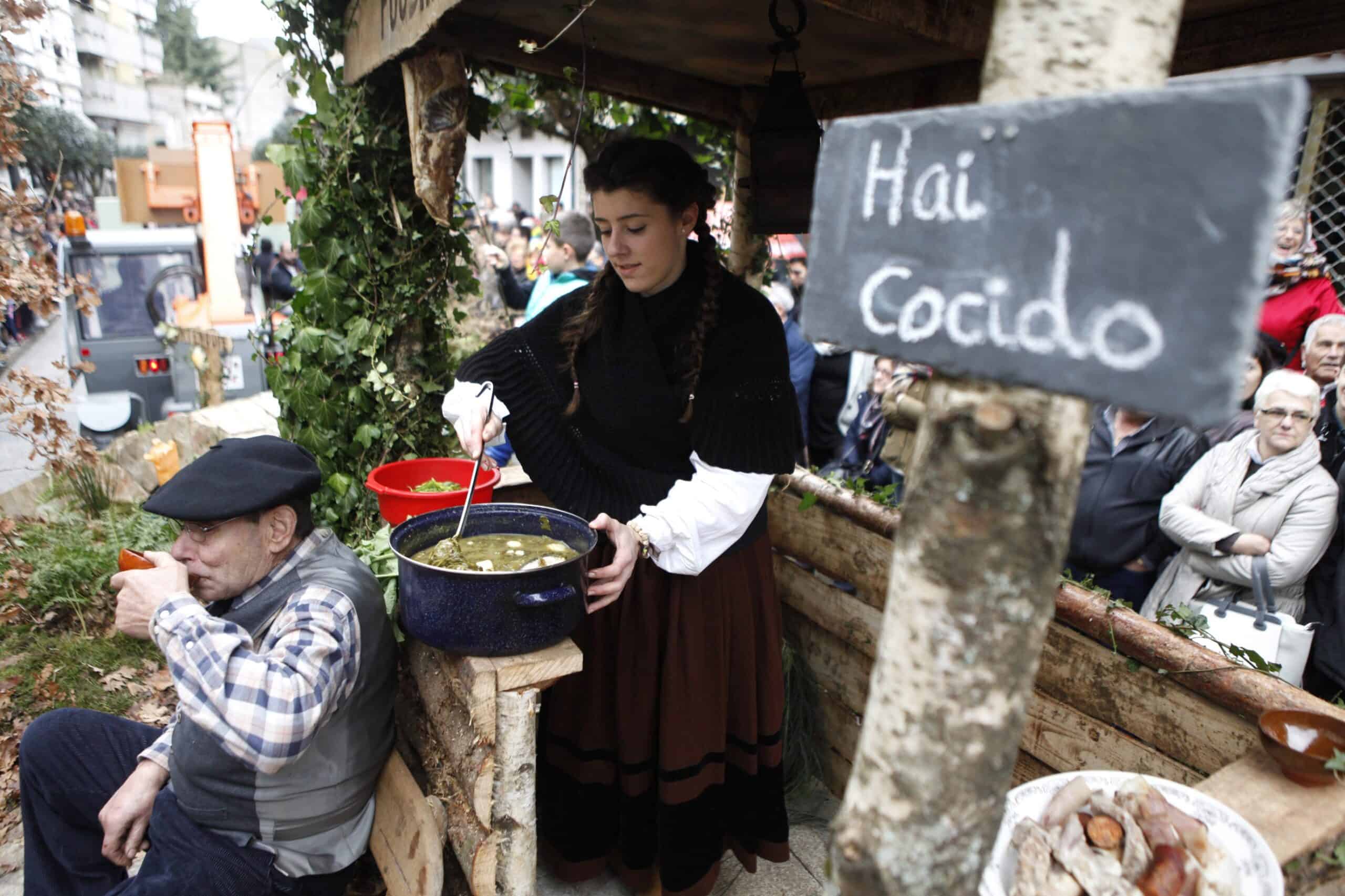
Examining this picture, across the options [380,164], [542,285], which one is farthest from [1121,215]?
[542,285]

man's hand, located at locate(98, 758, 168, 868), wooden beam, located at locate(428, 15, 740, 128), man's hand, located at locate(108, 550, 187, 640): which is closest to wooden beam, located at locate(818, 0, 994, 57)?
wooden beam, located at locate(428, 15, 740, 128)

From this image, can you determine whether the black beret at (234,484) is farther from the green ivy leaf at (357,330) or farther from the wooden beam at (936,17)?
the wooden beam at (936,17)

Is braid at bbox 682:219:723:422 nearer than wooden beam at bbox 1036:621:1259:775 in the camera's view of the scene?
No

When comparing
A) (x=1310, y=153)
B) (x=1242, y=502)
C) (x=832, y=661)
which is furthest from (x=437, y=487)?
(x=1310, y=153)

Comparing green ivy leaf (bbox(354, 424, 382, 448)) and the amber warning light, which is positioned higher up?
green ivy leaf (bbox(354, 424, 382, 448))

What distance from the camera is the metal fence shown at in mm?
5332

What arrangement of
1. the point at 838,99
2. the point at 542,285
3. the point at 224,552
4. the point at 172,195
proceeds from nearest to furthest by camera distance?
the point at 224,552 → the point at 838,99 → the point at 542,285 → the point at 172,195

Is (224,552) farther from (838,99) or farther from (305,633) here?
(838,99)

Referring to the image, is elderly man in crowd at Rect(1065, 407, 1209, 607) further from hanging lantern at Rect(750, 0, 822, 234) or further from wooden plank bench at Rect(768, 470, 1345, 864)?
hanging lantern at Rect(750, 0, 822, 234)

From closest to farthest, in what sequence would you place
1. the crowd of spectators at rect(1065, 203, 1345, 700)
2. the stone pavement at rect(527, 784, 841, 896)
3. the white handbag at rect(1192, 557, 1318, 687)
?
the white handbag at rect(1192, 557, 1318, 687)
the stone pavement at rect(527, 784, 841, 896)
the crowd of spectators at rect(1065, 203, 1345, 700)

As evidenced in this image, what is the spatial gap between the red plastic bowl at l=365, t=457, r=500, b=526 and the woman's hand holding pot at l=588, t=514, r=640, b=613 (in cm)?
40

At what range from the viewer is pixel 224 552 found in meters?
1.88

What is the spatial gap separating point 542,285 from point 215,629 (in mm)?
3983

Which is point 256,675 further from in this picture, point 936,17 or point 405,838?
point 936,17
